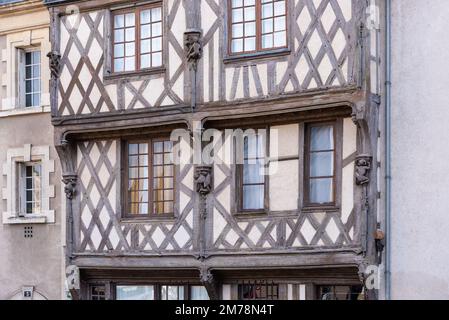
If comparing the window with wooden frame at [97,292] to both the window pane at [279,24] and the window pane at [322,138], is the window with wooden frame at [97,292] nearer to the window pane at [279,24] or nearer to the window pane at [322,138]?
the window pane at [322,138]

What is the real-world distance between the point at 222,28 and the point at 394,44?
244 cm

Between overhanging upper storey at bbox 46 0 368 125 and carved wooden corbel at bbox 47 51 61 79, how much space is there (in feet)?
0.05

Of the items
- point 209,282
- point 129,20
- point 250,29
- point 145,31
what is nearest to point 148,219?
point 209,282

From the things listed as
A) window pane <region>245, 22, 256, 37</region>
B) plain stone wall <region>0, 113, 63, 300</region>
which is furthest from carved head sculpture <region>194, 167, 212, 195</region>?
plain stone wall <region>0, 113, 63, 300</region>

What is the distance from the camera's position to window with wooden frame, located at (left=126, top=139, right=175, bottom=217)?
17031 millimetres

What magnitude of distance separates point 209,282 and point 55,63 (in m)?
4.29

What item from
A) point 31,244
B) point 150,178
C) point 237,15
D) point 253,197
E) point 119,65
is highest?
point 237,15

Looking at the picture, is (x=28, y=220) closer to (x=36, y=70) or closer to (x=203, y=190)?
(x=36, y=70)

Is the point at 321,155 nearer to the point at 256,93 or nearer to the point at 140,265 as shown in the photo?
the point at 256,93

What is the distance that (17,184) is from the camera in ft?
62.5

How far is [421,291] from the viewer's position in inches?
600

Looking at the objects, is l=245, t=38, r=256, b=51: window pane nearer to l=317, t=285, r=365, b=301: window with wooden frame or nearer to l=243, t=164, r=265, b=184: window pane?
l=243, t=164, r=265, b=184: window pane

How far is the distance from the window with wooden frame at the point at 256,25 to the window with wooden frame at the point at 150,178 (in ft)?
6.27
